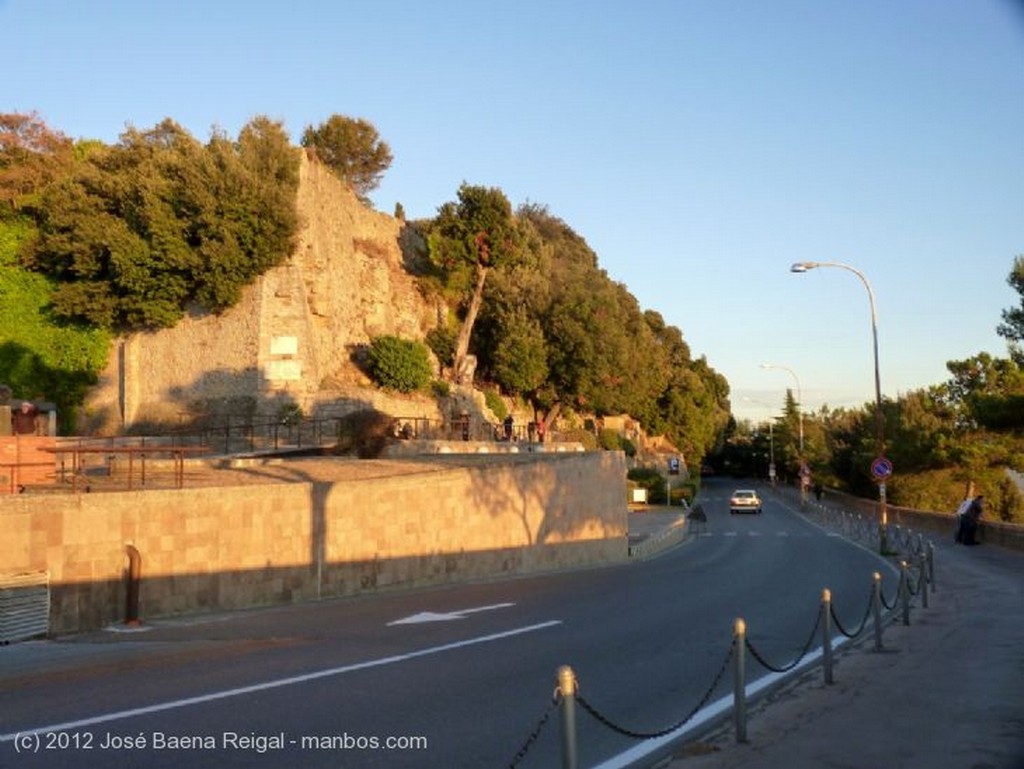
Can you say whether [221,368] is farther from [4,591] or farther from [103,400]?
[4,591]

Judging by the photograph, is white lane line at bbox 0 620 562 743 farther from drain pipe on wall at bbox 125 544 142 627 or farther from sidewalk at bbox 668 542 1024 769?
drain pipe on wall at bbox 125 544 142 627

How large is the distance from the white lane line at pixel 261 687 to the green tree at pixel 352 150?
212 feet

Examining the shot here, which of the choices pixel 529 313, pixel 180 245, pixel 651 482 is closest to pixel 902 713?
pixel 180 245

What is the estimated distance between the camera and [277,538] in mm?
17062

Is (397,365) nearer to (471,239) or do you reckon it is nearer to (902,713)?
(471,239)

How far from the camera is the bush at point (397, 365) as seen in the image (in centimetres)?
4572

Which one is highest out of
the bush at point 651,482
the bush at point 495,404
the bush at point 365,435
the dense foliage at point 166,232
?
the dense foliage at point 166,232

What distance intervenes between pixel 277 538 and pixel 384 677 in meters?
7.32

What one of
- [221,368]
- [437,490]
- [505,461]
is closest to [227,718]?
[437,490]

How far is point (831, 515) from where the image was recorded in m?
54.1

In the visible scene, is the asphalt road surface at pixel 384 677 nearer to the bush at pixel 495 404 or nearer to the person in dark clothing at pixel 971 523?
the person in dark clothing at pixel 971 523

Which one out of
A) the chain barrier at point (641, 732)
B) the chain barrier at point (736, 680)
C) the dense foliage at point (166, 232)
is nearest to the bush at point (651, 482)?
the dense foliage at point (166, 232)

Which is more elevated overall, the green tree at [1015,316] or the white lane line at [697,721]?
the green tree at [1015,316]

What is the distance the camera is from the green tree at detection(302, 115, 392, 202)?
7481 centimetres
